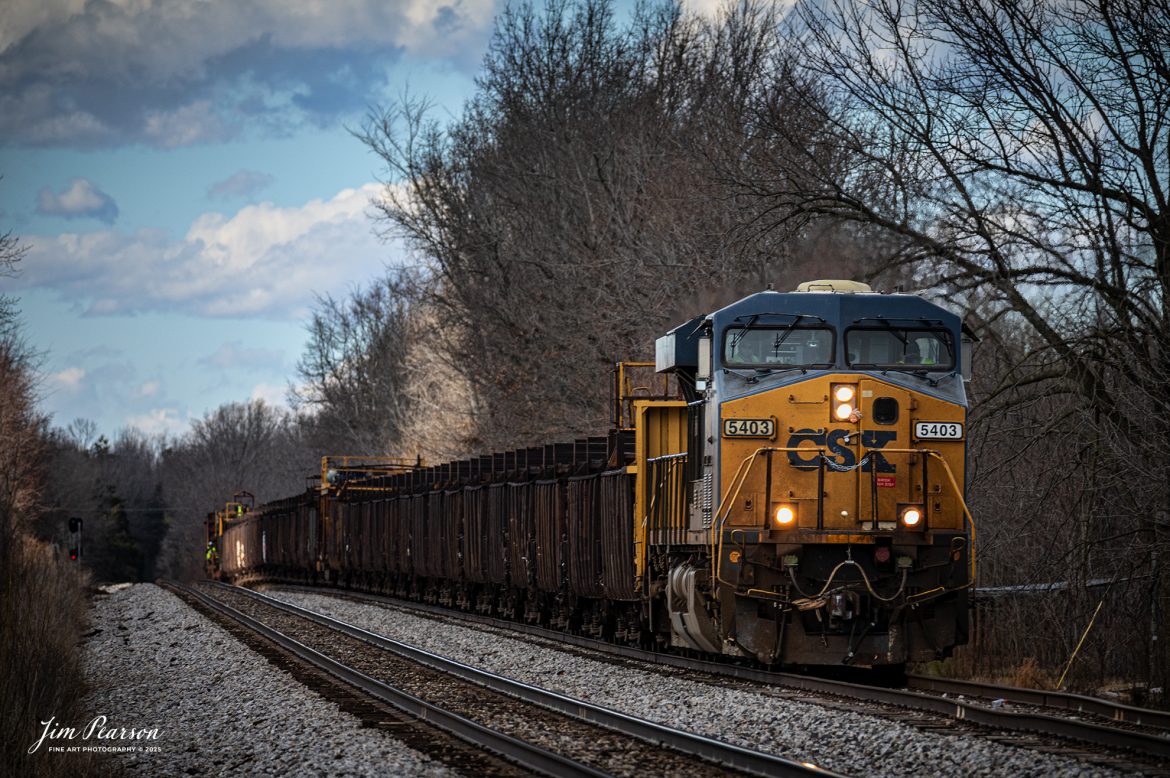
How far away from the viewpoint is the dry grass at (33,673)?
9.53 meters

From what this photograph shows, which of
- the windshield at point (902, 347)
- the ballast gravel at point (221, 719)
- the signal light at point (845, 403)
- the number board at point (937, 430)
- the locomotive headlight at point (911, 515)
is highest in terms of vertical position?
the windshield at point (902, 347)

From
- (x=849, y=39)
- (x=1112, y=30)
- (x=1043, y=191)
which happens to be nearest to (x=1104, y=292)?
(x=1043, y=191)

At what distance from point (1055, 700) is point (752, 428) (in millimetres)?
3689

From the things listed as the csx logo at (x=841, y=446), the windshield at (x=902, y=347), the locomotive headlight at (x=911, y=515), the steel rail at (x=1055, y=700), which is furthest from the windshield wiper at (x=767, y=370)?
the steel rail at (x=1055, y=700)

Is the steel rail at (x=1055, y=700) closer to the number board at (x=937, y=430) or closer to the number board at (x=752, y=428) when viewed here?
the number board at (x=937, y=430)

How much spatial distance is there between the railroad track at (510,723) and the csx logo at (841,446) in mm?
3227

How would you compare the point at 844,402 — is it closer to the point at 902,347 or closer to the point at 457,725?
the point at 902,347

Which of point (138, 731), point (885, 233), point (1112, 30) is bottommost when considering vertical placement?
point (138, 731)

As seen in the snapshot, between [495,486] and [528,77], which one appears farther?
[528,77]

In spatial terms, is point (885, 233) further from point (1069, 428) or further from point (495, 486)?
point (495, 486)

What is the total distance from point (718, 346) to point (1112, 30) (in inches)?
215

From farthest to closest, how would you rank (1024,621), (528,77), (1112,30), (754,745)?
(528,77), (1024,621), (1112,30), (754,745)

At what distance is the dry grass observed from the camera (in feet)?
31.3

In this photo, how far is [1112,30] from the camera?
14.4 m
